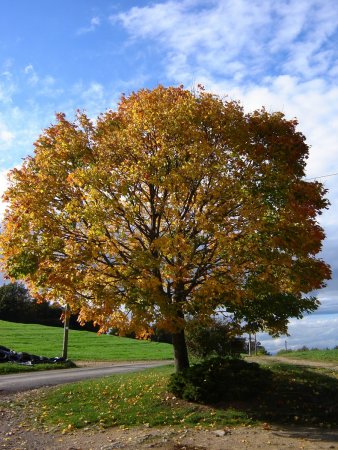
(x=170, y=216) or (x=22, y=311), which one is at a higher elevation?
(x=170, y=216)

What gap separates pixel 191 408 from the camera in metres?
11.3

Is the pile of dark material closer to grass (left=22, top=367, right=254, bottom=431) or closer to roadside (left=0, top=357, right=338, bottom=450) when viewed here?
grass (left=22, top=367, right=254, bottom=431)

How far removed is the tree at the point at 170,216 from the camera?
1115cm

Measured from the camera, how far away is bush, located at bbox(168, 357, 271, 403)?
1166 centimetres

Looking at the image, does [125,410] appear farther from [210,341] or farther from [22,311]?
[22,311]

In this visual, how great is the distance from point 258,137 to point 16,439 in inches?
368

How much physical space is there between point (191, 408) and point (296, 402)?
2.59 metres

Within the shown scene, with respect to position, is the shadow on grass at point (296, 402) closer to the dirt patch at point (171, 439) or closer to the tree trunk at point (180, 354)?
the dirt patch at point (171, 439)

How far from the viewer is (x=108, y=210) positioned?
11.2m

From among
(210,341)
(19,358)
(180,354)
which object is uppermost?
(210,341)

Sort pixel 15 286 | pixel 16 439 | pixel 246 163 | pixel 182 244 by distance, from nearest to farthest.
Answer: pixel 16 439 → pixel 182 244 → pixel 246 163 → pixel 15 286

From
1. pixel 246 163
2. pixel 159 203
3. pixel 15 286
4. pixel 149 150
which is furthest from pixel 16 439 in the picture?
pixel 15 286

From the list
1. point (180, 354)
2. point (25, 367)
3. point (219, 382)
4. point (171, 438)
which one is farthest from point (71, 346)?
point (171, 438)

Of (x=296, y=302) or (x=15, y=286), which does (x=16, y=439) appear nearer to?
(x=296, y=302)
